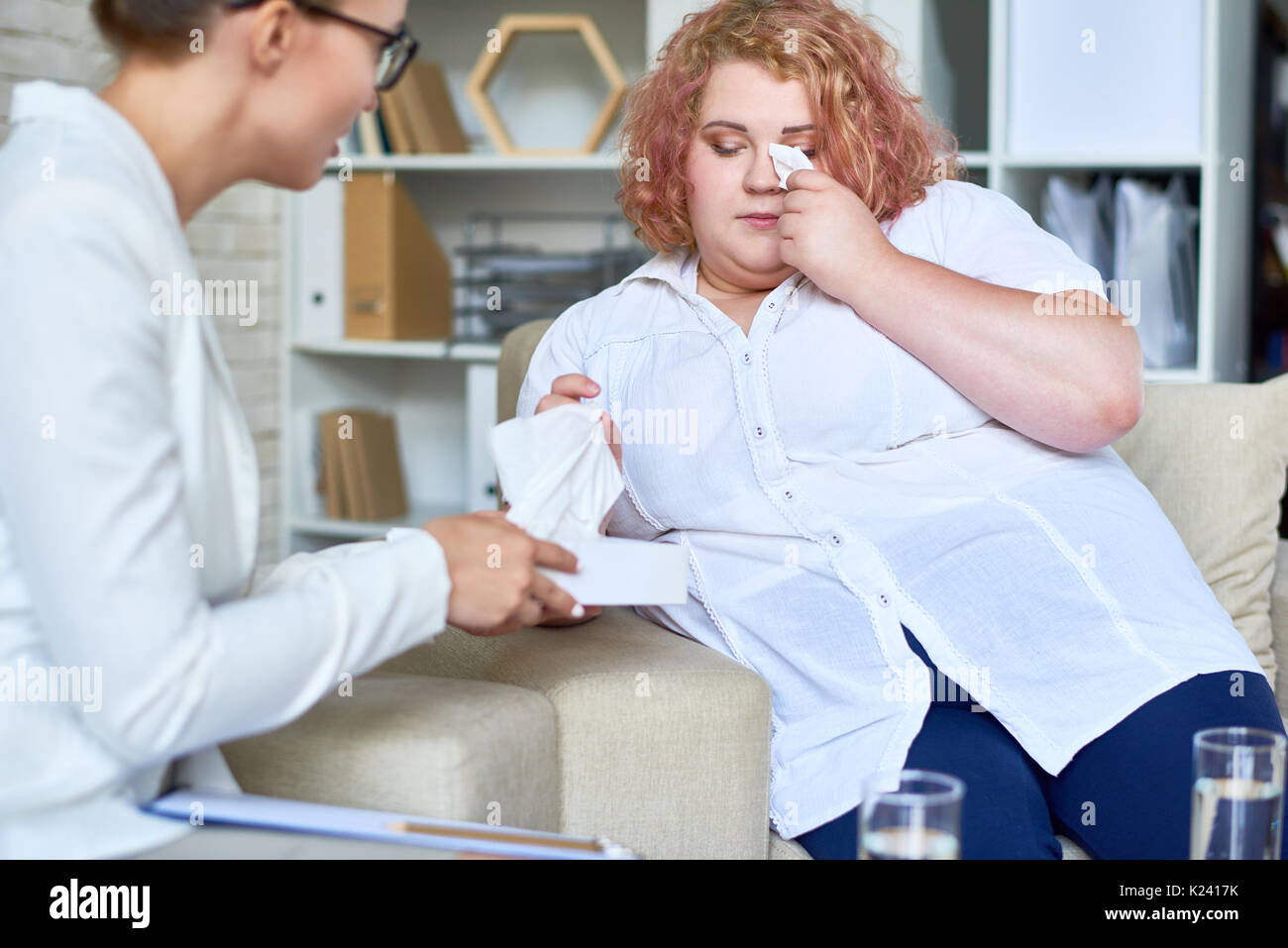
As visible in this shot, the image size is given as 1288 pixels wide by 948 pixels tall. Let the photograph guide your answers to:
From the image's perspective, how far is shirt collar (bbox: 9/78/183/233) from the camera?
2.76 ft

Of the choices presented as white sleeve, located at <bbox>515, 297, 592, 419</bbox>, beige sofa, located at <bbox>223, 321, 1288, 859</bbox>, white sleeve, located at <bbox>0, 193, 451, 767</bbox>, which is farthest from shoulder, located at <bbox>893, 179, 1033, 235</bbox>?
white sleeve, located at <bbox>0, 193, 451, 767</bbox>

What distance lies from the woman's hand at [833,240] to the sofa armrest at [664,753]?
1.40ft

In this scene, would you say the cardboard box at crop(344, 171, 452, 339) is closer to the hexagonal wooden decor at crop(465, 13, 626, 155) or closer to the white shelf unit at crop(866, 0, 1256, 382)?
the hexagonal wooden decor at crop(465, 13, 626, 155)

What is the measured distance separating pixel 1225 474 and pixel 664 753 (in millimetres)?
915

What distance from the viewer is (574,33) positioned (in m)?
3.18

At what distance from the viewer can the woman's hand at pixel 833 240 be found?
53.8 inches

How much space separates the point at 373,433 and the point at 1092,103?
1793 millimetres

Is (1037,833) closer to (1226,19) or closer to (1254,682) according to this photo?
(1254,682)

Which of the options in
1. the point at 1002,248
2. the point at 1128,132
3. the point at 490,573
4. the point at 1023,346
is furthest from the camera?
the point at 1128,132

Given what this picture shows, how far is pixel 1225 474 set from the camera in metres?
1.70

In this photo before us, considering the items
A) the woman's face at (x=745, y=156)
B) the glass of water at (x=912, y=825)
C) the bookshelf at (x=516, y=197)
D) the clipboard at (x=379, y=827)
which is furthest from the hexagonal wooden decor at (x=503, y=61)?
the glass of water at (x=912, y=825)

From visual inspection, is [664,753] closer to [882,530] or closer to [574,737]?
[574,737]

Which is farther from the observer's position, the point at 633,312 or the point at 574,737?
the point at 633,312

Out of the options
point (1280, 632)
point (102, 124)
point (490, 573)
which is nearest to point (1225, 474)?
point (1280, 632)
